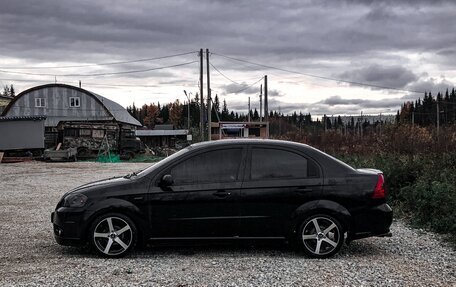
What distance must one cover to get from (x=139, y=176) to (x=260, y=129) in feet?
126

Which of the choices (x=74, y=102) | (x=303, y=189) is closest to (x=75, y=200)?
(x=303, y=189)

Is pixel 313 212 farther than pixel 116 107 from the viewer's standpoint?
No

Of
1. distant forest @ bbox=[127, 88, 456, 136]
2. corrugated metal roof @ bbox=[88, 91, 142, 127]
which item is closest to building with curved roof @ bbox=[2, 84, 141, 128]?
corrugated metal roof @ bbox=[88, 91, 142, 127]

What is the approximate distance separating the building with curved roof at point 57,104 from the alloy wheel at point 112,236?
47758 millimetres

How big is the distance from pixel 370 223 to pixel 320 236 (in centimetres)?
74

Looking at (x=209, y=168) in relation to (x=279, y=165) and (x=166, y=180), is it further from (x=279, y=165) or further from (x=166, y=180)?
(x=279, y=165)

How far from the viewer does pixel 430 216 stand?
873 cm

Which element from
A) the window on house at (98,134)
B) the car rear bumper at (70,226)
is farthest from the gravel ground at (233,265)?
the window on house at (98,134)

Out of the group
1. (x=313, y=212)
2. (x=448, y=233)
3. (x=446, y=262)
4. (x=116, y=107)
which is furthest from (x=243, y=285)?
(x=116, y=107)

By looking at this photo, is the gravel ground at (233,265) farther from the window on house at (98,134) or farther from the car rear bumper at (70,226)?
the window on house at (98,134)

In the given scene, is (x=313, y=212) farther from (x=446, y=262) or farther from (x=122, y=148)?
(x=122, y=148)

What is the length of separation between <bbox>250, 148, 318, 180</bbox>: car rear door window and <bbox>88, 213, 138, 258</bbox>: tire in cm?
182

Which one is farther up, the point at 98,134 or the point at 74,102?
the point at 74,102

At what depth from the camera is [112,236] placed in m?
6.30
